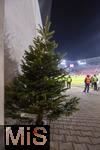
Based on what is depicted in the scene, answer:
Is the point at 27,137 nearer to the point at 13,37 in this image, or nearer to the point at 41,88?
the point at 41,88

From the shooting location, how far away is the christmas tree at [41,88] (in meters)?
3.97

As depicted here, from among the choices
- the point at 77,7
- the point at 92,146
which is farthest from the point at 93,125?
the point at 77,7

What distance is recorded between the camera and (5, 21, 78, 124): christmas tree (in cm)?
397

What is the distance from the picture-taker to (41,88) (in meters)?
4.07

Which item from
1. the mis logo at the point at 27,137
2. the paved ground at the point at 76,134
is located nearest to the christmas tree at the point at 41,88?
the paved ground at the point at 76,134

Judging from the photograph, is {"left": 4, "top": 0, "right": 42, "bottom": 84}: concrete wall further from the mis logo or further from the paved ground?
the mis logo

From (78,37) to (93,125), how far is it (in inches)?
880

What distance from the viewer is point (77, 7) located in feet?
51.9

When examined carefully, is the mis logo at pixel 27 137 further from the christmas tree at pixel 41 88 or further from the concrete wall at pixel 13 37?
the concrete wall at pixel 13 37

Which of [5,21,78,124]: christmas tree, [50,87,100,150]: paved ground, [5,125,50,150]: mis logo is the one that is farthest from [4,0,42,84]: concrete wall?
[5,125,50,150]: mis logo

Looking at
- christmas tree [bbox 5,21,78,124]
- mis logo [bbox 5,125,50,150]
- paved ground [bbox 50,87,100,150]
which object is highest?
christmas tree [bbox 5,21,78,124]

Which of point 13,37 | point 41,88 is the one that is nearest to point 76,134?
point 41,88

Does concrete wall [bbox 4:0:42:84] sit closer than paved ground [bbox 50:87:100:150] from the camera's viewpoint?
No

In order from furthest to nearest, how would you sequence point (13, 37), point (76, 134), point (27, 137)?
1. point (13, 37)
2. point (76, 134)
3. point (27, 137)
